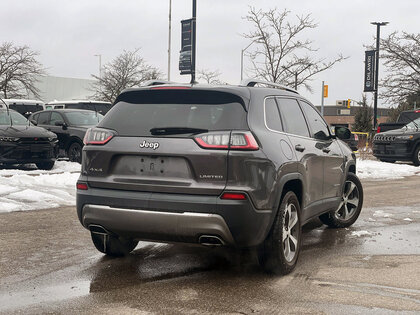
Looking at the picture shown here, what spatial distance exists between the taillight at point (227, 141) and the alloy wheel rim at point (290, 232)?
801 millimetres

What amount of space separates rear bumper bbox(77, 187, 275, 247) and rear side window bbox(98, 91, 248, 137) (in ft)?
1.81

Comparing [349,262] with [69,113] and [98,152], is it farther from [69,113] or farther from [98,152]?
[69,113]

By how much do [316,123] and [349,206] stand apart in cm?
166

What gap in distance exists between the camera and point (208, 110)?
455 centimetres

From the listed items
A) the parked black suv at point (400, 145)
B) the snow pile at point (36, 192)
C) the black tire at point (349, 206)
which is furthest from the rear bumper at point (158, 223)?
the parked black suv at point (400, 145)

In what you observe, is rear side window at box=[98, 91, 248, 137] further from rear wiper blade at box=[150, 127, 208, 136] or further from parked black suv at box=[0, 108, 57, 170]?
parked black suv at box=[0, 108, 57, 170]

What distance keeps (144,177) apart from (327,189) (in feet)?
8.10

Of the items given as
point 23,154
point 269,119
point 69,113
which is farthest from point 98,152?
point 69,113

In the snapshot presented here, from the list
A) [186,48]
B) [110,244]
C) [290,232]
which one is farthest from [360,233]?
[186,48]

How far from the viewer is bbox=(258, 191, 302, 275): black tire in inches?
185

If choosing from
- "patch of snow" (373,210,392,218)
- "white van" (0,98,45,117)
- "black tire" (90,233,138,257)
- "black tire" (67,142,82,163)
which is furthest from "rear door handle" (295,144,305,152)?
"white van" (0,98,45,117)

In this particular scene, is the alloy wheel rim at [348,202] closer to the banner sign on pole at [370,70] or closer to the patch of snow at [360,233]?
the patch of snow at [360,233]

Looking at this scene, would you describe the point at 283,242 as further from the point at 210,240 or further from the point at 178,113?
the point at 178,113

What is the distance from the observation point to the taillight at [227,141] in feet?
14.4
